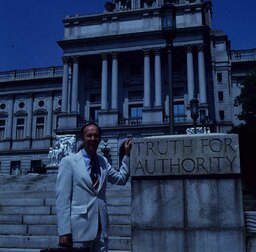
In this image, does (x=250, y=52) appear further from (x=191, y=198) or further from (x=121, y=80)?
(x=191, y=198)

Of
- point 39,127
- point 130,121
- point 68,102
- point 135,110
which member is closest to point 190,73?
point 135,110

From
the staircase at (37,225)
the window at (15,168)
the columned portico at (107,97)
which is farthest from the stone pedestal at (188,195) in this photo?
the window at (15,168)

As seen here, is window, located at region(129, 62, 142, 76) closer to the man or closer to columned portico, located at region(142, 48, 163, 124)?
columned portico, located at region(142, 48, 163, 124)

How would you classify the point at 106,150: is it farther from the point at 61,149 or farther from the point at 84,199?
the point at 84,199

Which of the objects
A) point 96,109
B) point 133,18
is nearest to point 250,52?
point 133,18

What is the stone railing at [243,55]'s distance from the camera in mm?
43875

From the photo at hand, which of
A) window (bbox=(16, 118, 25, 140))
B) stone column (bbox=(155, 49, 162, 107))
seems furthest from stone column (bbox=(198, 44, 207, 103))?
window (bbox=(16, 118, 25, 140))

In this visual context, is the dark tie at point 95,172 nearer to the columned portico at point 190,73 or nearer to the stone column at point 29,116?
the columned portico at point 190,73

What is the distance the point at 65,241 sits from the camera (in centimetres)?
390

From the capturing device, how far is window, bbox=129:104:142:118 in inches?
1631

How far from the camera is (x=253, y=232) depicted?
5.45 meters

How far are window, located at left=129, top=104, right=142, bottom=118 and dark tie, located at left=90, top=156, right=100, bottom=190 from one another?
121 feet

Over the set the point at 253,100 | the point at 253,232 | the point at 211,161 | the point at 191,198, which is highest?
the point at 253,100

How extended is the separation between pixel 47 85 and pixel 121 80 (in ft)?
37.5
